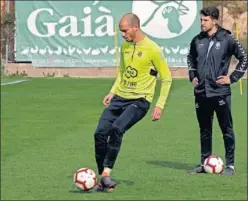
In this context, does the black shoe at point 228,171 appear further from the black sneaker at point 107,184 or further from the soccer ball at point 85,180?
the soccer ball at point 85,180

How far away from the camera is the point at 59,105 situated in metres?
23.1

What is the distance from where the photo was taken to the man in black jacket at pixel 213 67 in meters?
10.7

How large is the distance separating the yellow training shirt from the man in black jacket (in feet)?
3.81

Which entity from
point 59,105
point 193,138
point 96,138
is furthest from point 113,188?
point 59,105

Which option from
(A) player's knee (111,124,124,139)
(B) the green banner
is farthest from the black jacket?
(B) the green banner

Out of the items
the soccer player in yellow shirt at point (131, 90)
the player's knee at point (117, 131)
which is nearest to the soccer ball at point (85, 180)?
the soccer player in yellow shirt at point (131, 90)

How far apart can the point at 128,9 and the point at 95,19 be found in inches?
66.3

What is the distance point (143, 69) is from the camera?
9.71 meters

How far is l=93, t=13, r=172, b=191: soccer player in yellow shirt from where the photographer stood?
9562mm

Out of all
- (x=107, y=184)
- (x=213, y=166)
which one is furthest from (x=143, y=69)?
(x=213, y=166)

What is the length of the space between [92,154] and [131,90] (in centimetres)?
347

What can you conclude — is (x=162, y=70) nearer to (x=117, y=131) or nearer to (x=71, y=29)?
(x=117, y=131)

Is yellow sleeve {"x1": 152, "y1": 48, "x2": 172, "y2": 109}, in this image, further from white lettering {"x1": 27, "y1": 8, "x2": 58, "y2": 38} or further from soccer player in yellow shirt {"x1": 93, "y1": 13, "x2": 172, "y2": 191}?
white lettering {"x1": 27, "y1": 8, "x2": 58, "y2": 38}

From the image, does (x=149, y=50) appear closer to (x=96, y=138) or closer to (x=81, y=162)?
(x=96, y=138)
